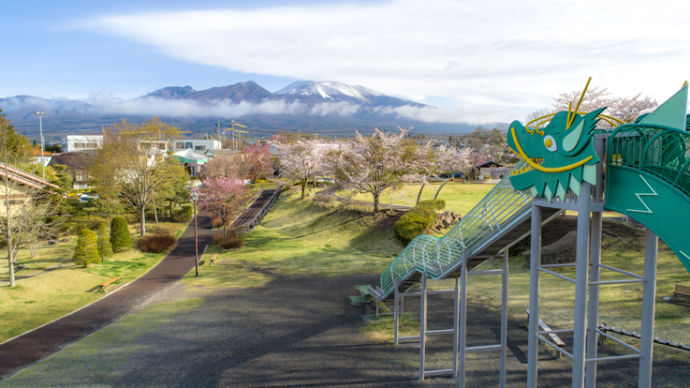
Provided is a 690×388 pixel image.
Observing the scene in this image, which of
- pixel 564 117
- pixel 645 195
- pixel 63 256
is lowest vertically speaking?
pixel 63 256

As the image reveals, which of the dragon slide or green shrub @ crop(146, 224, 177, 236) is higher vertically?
the dragon slide

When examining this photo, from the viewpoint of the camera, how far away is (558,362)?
11625mm

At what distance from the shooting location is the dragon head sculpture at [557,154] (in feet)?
22.4

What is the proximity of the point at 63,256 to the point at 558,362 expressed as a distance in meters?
27.9

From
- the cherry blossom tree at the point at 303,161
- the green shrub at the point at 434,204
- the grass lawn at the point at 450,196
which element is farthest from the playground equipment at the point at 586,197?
the cherry blossom tree at the point at 303,161


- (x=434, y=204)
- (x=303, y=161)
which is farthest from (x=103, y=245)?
(x=303, y=161)

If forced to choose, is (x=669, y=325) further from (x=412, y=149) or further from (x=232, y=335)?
(x=412, y=149)

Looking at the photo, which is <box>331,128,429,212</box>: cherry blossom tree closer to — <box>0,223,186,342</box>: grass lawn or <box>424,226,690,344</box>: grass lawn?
<box>424,226,690,344</box>: grass lawn

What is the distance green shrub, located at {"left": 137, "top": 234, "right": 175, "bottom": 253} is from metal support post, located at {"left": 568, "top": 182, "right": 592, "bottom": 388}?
2757 cm

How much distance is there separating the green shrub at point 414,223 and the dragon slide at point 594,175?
51.1ft

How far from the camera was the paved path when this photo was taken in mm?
12797

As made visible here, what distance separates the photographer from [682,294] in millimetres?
14844

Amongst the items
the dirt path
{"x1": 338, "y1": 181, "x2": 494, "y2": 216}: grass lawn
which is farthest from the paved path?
{"x1": 338, "y1": 181, "x2": 494, "y2": 216}: grass lawn

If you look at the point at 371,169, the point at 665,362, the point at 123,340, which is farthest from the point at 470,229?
the point at 371,169
